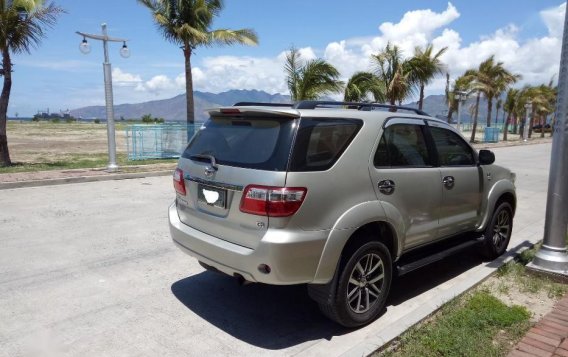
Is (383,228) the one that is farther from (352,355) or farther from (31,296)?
(31,296)

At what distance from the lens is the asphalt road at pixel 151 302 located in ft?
11.4

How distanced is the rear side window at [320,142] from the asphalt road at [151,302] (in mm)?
1397

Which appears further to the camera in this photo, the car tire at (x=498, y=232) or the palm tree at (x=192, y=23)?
the palm tree at (x=192, y=23)

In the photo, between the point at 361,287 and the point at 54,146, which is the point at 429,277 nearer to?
the point at 361,287

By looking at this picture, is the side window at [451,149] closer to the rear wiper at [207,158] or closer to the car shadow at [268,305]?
the car shadow at [268,305]

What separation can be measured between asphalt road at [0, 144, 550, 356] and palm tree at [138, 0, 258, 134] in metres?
13.8

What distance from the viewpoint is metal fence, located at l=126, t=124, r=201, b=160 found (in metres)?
18.0

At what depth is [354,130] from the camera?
373cm

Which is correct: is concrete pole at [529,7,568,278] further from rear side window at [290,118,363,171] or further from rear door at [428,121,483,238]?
rear side window at [290,118,363,171]

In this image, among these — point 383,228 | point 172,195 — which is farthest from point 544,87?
point 383,228

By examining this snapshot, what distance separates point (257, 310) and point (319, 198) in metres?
1.42

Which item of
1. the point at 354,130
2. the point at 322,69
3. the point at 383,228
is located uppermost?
the point at 322,69

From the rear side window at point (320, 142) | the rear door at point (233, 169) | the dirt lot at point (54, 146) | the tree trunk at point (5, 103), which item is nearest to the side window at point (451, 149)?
the rear side window at point (320, 142)

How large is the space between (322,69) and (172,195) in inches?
376
